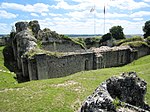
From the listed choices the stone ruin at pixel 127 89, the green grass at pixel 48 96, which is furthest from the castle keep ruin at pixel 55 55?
the stone ruin at pixel 127 89

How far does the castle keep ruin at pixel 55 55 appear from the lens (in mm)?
24984

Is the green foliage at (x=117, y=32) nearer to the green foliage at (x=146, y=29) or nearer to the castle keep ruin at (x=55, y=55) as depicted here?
the green foliage at (x=146, y=29)

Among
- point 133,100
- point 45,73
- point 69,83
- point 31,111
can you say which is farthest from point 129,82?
point 45,73

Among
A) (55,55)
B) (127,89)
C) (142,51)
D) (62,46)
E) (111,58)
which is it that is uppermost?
(127,89)

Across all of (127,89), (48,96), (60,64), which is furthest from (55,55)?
(127,89)

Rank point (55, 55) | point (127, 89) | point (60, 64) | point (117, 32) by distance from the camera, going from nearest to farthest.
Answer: point (127, 89) → point (55, 55) → point (60, 64) → point (117, 32)

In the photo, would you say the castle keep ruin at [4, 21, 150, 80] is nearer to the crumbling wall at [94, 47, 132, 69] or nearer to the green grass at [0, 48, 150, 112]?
the crumbling wall at [94, 47, 132, 69]

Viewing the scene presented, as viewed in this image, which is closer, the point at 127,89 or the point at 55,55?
the point at 127,89

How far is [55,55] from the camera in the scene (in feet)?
86.3

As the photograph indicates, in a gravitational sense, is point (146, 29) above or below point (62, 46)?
above

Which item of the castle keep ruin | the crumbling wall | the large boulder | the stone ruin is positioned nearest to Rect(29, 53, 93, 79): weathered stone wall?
the castle keep ruin

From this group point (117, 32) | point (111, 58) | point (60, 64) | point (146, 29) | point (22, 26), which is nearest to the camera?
point (60, 64)

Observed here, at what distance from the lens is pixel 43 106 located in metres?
13.2

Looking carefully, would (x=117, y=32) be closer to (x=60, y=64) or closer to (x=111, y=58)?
(x=111, y=58)
